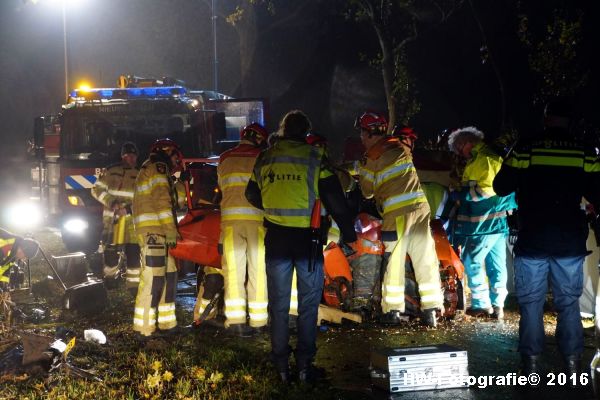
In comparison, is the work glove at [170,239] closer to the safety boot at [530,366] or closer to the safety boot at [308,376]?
the safety boot at [308,376]

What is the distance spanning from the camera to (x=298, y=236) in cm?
516

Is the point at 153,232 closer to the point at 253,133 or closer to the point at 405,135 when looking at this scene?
the point at 253,133

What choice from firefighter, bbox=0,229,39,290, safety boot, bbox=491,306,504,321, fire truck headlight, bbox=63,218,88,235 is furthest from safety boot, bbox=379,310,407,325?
fire truck headlight, bbox=63,218,88,235

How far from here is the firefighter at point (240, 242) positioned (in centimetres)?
629

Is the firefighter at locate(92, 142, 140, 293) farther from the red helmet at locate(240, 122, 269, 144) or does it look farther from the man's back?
the man's back

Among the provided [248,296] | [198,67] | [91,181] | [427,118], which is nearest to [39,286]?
[91,181]

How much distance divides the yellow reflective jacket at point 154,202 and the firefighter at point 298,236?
4.75ft

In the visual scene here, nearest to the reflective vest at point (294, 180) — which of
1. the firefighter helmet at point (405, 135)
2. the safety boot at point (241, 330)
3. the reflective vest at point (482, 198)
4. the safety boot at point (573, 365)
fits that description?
the safety boot at point (241, 330)

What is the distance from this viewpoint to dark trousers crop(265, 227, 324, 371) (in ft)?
16.9

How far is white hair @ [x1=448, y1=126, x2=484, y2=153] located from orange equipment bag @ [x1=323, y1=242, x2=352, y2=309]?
1686 millimetres

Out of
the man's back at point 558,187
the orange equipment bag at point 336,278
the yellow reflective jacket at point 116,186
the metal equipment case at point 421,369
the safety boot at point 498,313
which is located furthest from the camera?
the yellow reflective jacket at point 116,186

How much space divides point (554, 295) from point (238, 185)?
278 cm

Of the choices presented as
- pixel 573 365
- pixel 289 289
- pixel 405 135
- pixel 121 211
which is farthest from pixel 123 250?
pixel 573 365

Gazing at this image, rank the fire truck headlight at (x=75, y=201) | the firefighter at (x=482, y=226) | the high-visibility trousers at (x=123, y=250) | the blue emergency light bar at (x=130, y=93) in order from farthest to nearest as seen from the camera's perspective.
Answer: the blue emergency light bar at (x=130, y=93)
the fire truck headlight at (x=75, y=201)
the high-visibility trousers at (x=123, y=250)
the firefighter at (x=482, y=226)
